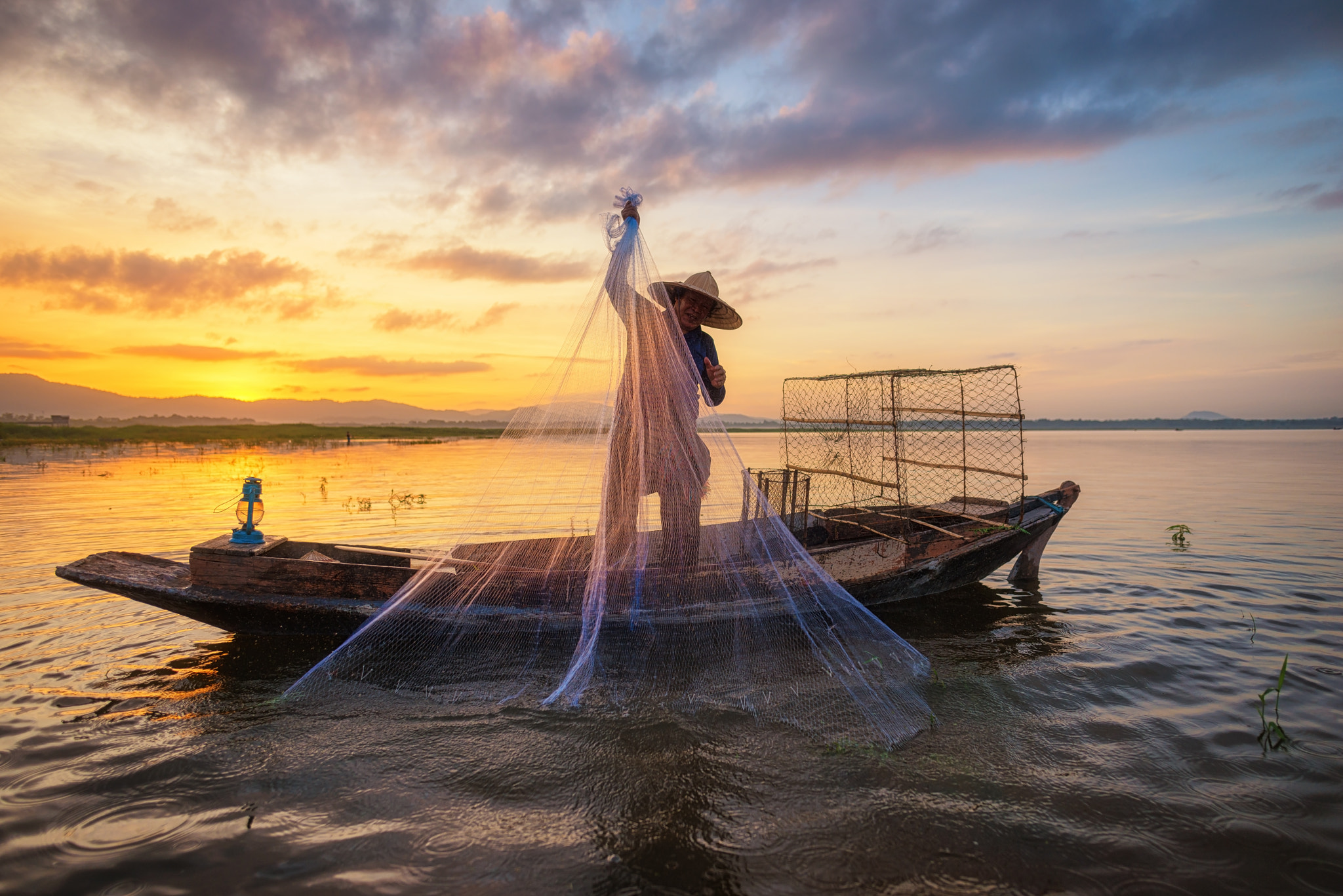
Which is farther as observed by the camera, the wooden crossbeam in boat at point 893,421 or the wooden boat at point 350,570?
the wooden crossbeam in boat at point 893,421

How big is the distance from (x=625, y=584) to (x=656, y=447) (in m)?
1.01

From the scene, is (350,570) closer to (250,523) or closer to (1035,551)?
(250,523)

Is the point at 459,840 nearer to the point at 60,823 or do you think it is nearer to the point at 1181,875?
the point at 60,823

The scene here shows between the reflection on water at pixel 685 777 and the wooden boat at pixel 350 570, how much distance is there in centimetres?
40

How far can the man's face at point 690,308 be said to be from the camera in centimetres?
508

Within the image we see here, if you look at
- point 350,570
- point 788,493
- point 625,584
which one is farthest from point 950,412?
point 350,570

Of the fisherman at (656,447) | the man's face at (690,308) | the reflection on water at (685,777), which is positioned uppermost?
the man's face at (690,308)

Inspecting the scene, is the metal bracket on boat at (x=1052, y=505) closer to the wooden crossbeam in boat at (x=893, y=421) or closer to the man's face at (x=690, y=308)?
the wooden crossbeam in boat at (x=893, y=421)

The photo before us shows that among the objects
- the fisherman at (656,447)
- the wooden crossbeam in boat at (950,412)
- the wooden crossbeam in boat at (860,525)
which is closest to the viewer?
the fisherman at (656,447)

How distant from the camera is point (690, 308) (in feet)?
16.8

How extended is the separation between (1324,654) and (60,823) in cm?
795

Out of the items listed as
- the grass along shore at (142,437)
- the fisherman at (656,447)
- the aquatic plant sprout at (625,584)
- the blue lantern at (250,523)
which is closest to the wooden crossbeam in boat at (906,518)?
the aquatic plant sprout at (625,584)

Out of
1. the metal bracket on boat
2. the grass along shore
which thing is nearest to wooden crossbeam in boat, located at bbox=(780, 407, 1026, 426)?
the metal bracket on boat

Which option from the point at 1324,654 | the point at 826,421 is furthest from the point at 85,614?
the point at 1324,654
